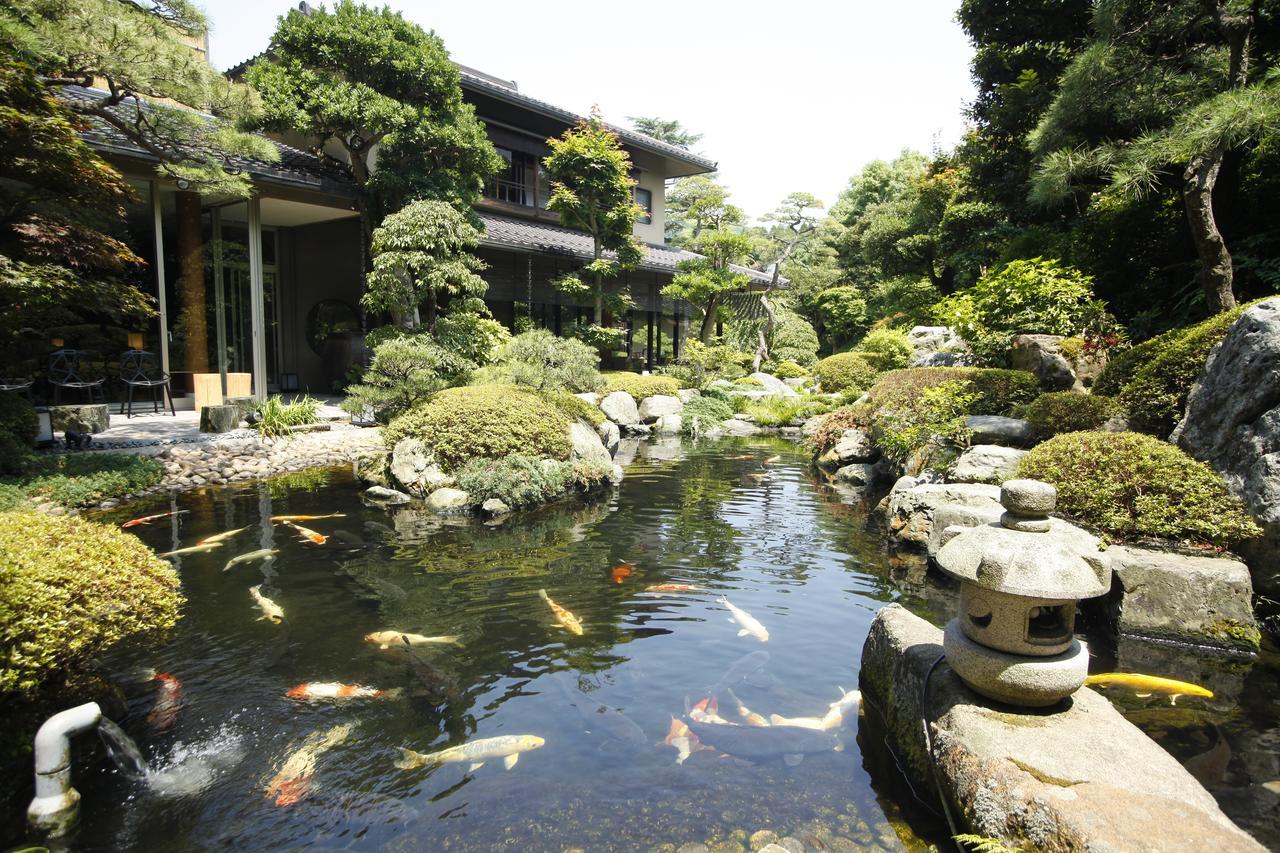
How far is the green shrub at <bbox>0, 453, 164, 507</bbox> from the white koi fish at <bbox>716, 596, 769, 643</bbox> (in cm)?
746

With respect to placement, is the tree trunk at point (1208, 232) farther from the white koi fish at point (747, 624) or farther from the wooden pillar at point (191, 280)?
the wooden pillar at point (191, 280)

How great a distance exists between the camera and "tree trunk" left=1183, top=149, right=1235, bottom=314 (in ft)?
25.9

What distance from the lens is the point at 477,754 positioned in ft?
12.7

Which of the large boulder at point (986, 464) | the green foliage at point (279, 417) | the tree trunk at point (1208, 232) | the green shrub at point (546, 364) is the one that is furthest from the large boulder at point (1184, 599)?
the green foliage at point (279, 417)

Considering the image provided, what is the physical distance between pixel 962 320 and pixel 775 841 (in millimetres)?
10829

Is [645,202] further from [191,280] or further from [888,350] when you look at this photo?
[191,280]

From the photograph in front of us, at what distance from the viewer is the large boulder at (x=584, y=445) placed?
1066 cm

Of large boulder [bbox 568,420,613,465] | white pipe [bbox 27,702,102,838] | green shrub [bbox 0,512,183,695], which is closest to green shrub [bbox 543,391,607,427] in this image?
large boulder [bbox 568,420,613,465]

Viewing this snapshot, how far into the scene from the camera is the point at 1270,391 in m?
5.55

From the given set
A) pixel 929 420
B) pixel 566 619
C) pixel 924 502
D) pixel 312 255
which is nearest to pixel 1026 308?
pixel 929 420

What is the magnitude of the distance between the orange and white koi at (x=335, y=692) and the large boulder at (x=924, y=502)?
544cm

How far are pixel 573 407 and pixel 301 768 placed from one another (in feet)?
26.6

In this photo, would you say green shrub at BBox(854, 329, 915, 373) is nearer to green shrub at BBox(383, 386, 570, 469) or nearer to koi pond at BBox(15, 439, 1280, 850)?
green shrub at BBox(383, 386, 570, 469)

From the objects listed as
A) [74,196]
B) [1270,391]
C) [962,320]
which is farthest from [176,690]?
[962,320]
